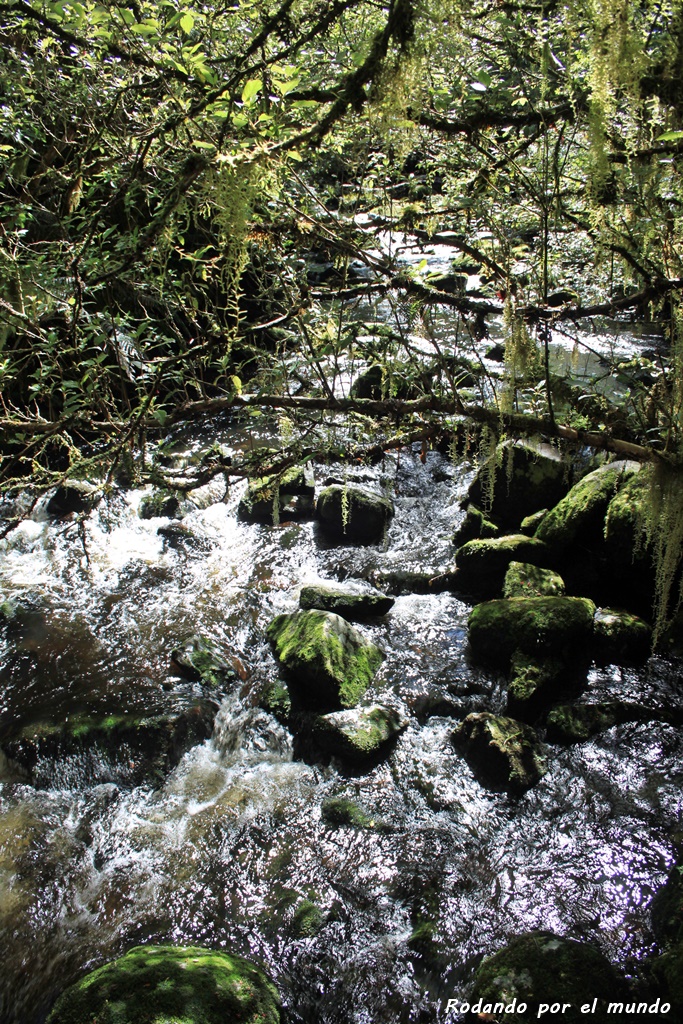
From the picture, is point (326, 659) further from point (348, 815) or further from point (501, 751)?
point (501, 751)

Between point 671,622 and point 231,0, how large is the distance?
5802 mm

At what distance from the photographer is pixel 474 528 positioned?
765cm

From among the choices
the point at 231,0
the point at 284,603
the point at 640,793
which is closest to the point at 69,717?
the point at 284,603

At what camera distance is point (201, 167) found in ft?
9.52

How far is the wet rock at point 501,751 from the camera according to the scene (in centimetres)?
492

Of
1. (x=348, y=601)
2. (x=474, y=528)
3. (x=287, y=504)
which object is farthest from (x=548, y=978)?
(x=287, y=504)

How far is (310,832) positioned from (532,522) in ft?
13.5

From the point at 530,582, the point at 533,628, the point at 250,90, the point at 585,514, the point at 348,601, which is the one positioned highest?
the point at 250,90

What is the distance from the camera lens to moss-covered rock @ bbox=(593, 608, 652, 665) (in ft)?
19.1

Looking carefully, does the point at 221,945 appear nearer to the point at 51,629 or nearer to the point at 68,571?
the point at 51,629

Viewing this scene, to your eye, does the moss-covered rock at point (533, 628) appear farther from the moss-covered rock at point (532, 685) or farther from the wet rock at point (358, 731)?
the wet rock at point (358, 731)

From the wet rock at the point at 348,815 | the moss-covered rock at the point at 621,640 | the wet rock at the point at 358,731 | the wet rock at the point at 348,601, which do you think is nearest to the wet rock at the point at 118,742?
the wet rock at the point at 358,731

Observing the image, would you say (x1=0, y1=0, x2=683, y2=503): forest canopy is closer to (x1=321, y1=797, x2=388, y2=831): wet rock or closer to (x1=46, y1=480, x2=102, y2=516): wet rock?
(x1=321, y1=797, x2=388, y2=831): wet rock

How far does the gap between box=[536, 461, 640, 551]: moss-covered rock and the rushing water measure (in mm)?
1207
